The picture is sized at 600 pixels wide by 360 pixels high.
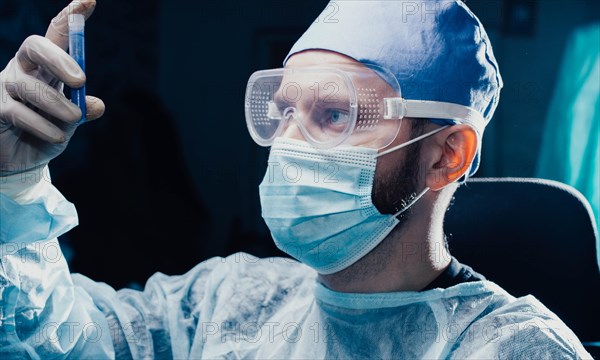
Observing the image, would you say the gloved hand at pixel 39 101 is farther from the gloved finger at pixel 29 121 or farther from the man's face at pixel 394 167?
the man's face at pixel 394 167

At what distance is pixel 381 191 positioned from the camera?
150cm

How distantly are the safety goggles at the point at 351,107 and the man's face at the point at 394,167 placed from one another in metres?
0.01

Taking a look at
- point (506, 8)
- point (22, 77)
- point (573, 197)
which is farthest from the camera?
point (506, 8)

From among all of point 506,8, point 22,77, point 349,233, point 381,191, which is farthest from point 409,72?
point 506,8

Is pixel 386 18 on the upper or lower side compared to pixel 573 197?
upper

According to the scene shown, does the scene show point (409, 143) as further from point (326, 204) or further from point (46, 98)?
point (46, 98)

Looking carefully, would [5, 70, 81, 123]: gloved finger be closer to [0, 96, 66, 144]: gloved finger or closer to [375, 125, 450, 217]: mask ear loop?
[0, 96, 66, 144]: gloved finger

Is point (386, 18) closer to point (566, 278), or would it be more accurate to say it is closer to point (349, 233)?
point (349, 233)

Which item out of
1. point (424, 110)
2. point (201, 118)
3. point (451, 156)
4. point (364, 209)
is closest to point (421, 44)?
point (424, 110)

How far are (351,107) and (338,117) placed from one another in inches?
1.7

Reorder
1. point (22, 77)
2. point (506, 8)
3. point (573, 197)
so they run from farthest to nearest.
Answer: point (506, 8) < point (573, 197) < point (22, 77)

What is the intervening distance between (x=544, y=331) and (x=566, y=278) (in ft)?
1.19

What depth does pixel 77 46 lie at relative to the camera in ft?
4.07

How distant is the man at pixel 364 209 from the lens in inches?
56.1
